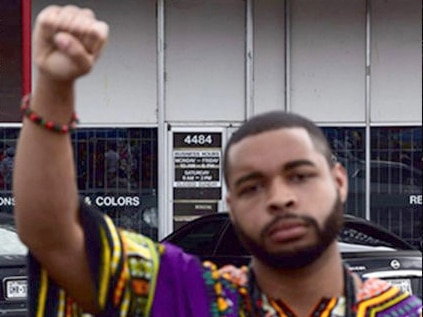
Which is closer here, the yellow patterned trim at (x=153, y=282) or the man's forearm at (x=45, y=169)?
the man's forearm at (x=45, y=169)

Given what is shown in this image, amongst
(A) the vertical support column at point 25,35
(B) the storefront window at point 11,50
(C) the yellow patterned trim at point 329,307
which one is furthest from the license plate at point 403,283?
(B) the storefront window at point 11,50

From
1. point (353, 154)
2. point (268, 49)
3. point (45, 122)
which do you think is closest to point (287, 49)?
point (268, 49)

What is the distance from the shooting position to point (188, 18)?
37.6 feet

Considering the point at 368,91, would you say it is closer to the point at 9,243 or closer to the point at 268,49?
the point at 268,49

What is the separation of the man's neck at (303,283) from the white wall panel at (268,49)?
966cm

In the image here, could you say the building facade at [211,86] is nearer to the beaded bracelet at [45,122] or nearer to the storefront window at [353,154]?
the storefront window at [353,154]

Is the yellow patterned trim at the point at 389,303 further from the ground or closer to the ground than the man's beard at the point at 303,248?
closer to the ground

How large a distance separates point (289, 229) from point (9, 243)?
5.58m

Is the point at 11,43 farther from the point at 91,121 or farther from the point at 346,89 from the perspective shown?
the point at 346,89

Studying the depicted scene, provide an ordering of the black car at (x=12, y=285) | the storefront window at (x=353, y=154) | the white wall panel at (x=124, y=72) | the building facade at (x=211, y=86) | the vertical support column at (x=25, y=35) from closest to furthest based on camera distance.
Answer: the black car at (x=12, y=285), the vertical support column at (x=25, y=35), the white wall panel at (x=124, y=72), the building facade at (x=211, y=86), the storefront window at (x=353, y=154)

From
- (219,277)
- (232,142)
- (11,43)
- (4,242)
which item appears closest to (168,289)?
(219,277)

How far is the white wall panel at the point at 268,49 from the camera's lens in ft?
38.0

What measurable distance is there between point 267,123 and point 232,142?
0.27 feet

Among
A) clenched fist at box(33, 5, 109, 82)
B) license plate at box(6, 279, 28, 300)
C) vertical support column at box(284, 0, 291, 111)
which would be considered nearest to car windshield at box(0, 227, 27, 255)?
license plate at box(6, 279, 28, 300)
